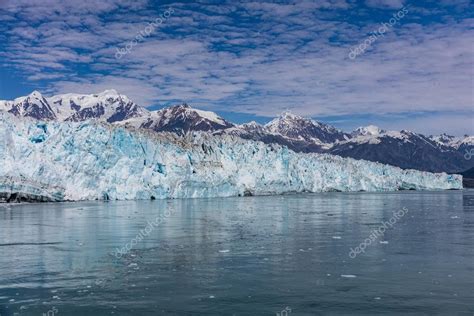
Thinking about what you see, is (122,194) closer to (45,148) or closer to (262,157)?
(45,148)

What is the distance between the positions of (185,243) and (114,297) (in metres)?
10.0

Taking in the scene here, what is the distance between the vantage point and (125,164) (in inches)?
2576

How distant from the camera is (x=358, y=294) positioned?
12617 mm

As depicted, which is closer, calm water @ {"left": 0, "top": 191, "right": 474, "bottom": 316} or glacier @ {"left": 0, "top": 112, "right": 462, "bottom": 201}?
calm water @ {"left": 0, "top": 191, "right": 474, "bottom": 316}

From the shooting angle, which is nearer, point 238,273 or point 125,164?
point 238,273

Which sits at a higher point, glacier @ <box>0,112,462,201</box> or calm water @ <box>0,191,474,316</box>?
glacier @ <box>0,112,462,201</box>

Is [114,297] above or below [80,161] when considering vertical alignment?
below

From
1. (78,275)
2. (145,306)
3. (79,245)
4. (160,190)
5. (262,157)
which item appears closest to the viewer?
(145,306)

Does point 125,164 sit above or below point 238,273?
above

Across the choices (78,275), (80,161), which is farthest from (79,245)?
(80,161)

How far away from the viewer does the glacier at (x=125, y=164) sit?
60281mm

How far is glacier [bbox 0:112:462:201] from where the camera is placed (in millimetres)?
60281

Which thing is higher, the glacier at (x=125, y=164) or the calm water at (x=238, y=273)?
the glacier at (x=125, y=164)

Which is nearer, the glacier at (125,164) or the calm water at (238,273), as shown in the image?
the calm water at (238,273)
